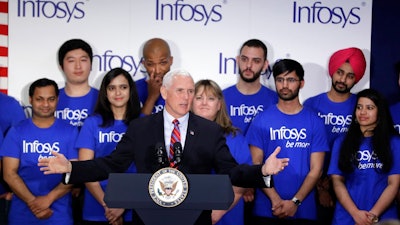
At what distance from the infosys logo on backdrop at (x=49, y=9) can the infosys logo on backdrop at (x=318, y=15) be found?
194 centimetres

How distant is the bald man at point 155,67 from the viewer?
19.3ft

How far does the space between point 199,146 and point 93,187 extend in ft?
5.22

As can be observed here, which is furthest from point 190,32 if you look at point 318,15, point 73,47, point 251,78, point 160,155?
point 160,155

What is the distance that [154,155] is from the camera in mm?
3848

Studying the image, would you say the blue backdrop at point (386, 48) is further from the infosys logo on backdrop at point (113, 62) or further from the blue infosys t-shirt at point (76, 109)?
the blue infosys t-shirt at point (76, 109)

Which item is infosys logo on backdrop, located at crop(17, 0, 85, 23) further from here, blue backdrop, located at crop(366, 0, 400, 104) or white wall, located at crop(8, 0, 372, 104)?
blue backdrop, located at crop(366, 0, 400, 104)

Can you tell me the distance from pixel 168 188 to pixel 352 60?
10.3ft

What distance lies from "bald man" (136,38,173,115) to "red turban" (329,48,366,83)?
1.41 meters

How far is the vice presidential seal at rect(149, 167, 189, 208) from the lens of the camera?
3170mm

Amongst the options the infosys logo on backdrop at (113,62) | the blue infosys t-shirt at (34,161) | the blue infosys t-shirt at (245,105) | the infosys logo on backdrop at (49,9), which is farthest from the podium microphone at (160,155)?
the infosys logo on backdrop at (49,9)

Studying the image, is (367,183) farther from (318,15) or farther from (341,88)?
(318,15)

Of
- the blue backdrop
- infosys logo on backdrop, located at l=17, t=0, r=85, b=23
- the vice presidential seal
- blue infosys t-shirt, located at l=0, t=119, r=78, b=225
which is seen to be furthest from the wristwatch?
infosys logo on backdrop, located at l=17, t=0, r=85, b=23

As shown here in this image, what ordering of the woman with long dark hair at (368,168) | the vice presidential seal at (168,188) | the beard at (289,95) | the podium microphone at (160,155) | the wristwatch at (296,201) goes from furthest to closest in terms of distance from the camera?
the beard at (289,95) → the wristwatch at (296,201) → the woman with long dark hair at (368,168) → the podium microphone at (160,155) → the vice presidential seal at (168,188)

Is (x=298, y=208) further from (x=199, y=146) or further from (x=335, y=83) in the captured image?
(x=199, y=146)
